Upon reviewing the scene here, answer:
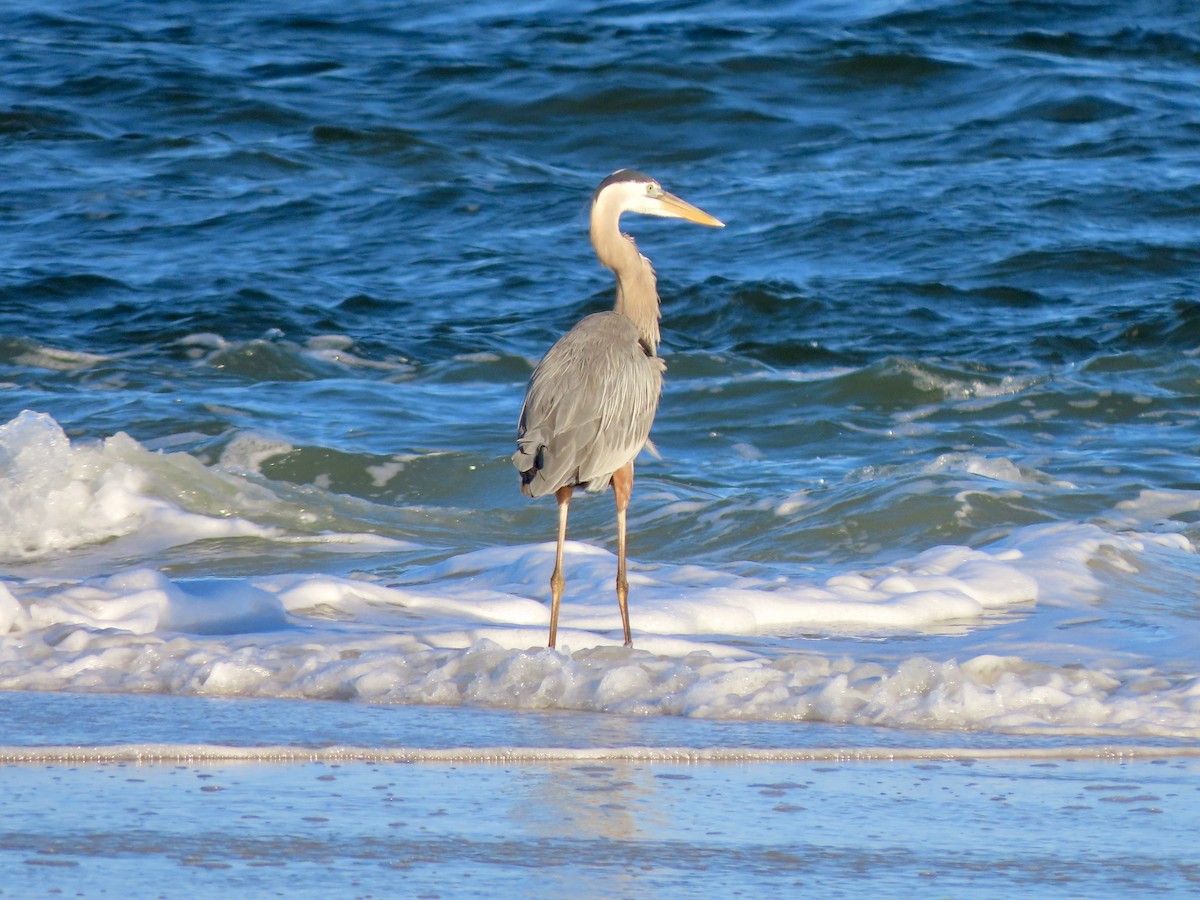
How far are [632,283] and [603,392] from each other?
2.27 feet

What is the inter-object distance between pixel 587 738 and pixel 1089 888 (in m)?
1.57

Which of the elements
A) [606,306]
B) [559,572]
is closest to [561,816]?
[559,572]

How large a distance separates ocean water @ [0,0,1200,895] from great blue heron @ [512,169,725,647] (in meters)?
0.53

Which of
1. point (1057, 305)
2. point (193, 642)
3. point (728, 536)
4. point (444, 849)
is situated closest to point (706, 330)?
point (1057, 305)

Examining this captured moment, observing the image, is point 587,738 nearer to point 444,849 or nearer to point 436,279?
point 444,849

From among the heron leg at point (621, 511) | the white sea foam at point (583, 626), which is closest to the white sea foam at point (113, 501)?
the white sea foam at point (583, 626)

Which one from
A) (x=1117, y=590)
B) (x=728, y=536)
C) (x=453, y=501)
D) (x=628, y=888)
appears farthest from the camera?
(x=453, y=501)

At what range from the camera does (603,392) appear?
620 centimetres

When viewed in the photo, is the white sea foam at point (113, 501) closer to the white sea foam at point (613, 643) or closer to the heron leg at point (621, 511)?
the white sea foam at point (613, 643)

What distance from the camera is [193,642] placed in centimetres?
585

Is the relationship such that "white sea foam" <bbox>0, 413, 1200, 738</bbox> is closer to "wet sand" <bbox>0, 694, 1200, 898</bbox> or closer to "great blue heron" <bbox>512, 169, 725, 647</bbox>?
"wet sand" <bbox>0, 694, 1200, 898</bbox>

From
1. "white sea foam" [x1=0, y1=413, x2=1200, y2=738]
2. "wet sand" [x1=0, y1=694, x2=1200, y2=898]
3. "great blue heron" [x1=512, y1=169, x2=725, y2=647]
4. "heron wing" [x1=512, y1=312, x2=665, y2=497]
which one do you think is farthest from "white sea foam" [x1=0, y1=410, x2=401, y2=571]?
"wet sand" [x1=0, y1=694, x2=1200, y2=898]

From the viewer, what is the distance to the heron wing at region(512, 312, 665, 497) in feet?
19.9

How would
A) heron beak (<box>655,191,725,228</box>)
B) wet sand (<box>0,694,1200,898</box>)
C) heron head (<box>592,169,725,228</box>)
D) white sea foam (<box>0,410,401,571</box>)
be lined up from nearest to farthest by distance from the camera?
wet sand (<box>0,694,1200,898</box>) < heron head (<box>592,169,725,228</box>) < heron beak (<box>655,191,725,228</box>) < white sea foam (<box>0,410,401,571</box>)
